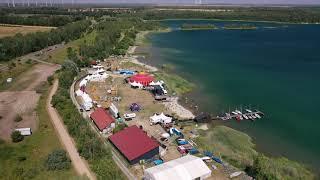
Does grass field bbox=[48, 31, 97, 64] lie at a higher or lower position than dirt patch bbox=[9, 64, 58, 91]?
higher

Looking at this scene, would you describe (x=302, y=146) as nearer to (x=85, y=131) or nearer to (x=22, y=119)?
(x=85, y=131)

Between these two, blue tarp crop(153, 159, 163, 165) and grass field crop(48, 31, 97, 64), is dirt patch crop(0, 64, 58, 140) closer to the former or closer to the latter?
grass field crop(48, 31, 97, 64)

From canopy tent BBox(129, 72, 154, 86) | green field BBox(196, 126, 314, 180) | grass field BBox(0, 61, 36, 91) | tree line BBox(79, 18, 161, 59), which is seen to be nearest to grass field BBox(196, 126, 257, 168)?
green field BBox(196, 126, 314, 180)

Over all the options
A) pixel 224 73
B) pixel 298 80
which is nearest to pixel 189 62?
pixel 224 73

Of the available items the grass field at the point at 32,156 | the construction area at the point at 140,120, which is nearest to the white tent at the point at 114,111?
the construction area at the point at 140,120

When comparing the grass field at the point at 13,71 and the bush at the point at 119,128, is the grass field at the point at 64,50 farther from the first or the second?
the bush at the point at 119,128

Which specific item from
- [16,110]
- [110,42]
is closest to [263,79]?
[16,110]
